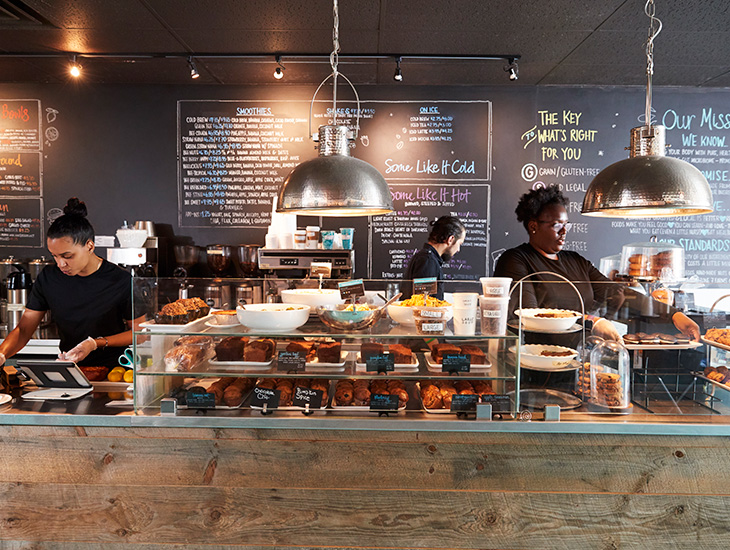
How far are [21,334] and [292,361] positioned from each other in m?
1.82

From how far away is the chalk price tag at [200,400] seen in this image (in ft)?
6.22

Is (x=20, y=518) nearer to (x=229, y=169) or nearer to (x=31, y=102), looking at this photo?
(x=229, y=169)

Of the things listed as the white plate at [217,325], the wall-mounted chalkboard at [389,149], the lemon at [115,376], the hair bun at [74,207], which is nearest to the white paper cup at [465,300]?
the white plate at [217,325]

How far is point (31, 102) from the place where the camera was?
15.0 ft

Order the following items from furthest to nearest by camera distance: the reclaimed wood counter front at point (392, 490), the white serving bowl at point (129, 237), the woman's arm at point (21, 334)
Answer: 1. the white serving bowl at point (129, 237)
2. the woman's arm at point (21, 334)
3. the reclaimed wood counter front at point (392, 490)

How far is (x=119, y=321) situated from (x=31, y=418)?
110 cm

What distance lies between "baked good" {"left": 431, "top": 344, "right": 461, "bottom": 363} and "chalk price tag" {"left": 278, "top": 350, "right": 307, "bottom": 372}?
0.46 metres

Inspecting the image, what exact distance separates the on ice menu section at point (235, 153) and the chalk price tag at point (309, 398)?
2928 millimetres

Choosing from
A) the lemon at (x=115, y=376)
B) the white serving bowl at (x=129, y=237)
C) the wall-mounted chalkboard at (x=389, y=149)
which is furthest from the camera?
the wall-mounted chalkboard at (x=389, y=149)

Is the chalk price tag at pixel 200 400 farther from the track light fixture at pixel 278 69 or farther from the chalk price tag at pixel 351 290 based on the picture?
the track light fixture at pixel 278 69

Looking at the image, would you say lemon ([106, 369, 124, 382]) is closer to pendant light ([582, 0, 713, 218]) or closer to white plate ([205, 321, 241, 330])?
white plate ([205, 321, 241, 330])

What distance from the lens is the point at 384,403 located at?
6.15 feet

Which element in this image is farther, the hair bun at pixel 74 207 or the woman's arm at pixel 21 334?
the hair bun at pixel 74 207

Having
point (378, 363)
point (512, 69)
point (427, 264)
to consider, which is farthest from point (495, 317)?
point (512, 69)
